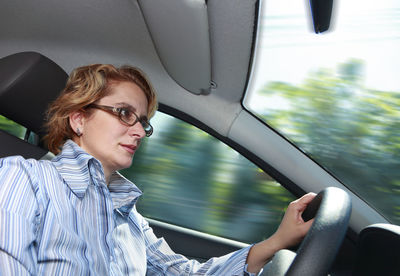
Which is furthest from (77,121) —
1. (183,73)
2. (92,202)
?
(183,73)

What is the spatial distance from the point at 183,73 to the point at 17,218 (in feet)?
3.14

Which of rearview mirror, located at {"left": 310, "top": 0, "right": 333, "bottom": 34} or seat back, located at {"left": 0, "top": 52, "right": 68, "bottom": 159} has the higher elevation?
rearview mirror, located at {"left": 310, "top": 0, "right": 333, "bottom": 34}

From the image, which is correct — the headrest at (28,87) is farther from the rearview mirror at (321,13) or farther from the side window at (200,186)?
the rearview mirror at (321,13)

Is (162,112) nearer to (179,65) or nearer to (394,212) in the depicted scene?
(179,65)

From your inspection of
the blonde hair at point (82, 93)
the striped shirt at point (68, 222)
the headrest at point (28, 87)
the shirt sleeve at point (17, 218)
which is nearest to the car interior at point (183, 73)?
the headrest at point (28, 87)

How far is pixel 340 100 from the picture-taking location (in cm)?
215

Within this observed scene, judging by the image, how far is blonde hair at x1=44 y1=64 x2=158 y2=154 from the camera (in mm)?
1716

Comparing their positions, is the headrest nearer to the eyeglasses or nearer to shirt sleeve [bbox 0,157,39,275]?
the eyeglasses

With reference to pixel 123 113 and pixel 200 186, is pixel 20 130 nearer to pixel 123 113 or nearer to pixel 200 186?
pixel 123 113

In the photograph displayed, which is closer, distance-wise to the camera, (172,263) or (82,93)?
(82,93)

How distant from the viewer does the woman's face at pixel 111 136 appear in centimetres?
164

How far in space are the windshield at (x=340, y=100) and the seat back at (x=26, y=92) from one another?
748 mm

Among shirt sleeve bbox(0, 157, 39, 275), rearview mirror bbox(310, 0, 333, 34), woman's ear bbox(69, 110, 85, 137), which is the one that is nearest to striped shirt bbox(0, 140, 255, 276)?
shirt sleeve bbox(0, 157, 39, 275)

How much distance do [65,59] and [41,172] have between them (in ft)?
2.77
